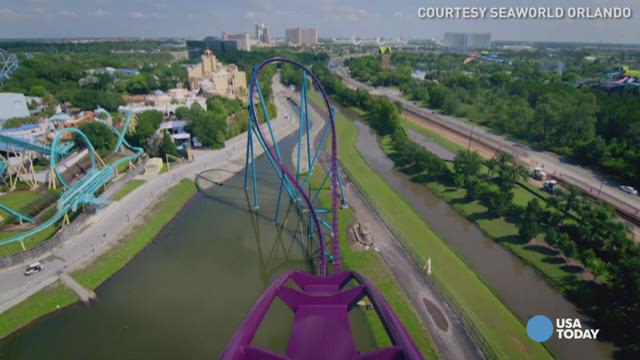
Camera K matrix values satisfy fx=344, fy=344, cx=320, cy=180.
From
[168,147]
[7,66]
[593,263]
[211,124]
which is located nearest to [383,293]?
[593,263]

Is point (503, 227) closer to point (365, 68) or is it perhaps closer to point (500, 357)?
point (500, 357)

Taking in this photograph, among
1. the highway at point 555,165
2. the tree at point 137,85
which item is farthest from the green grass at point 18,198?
the tree at point 137,85

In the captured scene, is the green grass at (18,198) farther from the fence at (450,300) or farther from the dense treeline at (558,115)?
the dense treeline at (558,115)

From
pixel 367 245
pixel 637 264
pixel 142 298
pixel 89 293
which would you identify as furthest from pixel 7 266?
pixel 637 264

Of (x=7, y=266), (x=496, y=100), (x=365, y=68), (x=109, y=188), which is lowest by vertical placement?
(x=7, y=266)

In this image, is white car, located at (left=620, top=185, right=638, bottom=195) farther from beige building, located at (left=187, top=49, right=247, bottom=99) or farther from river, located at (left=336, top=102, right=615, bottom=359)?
beige building, located at (left=187, top=49, right=247, bottom=99)

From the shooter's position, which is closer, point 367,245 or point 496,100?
point 367,245
